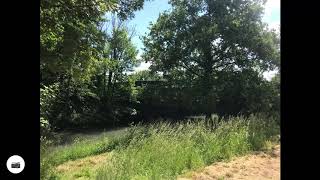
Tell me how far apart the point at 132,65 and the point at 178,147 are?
4.41ft

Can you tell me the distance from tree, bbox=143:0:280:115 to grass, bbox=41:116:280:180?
39 centimetres

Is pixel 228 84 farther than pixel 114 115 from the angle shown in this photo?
Yes

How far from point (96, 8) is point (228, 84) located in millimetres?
2145

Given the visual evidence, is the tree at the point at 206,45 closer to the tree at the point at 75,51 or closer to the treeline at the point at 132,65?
the treeline at the point at 132,65

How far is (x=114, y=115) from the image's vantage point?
323cm

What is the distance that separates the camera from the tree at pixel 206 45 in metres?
3.79

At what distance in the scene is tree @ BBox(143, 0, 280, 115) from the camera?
379 cm

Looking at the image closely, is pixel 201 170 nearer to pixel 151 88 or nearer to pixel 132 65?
pixel 151 88

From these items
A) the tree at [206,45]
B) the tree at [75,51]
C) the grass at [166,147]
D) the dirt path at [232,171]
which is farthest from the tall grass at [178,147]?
the tree at [75,51]

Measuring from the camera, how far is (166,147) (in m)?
3.80
